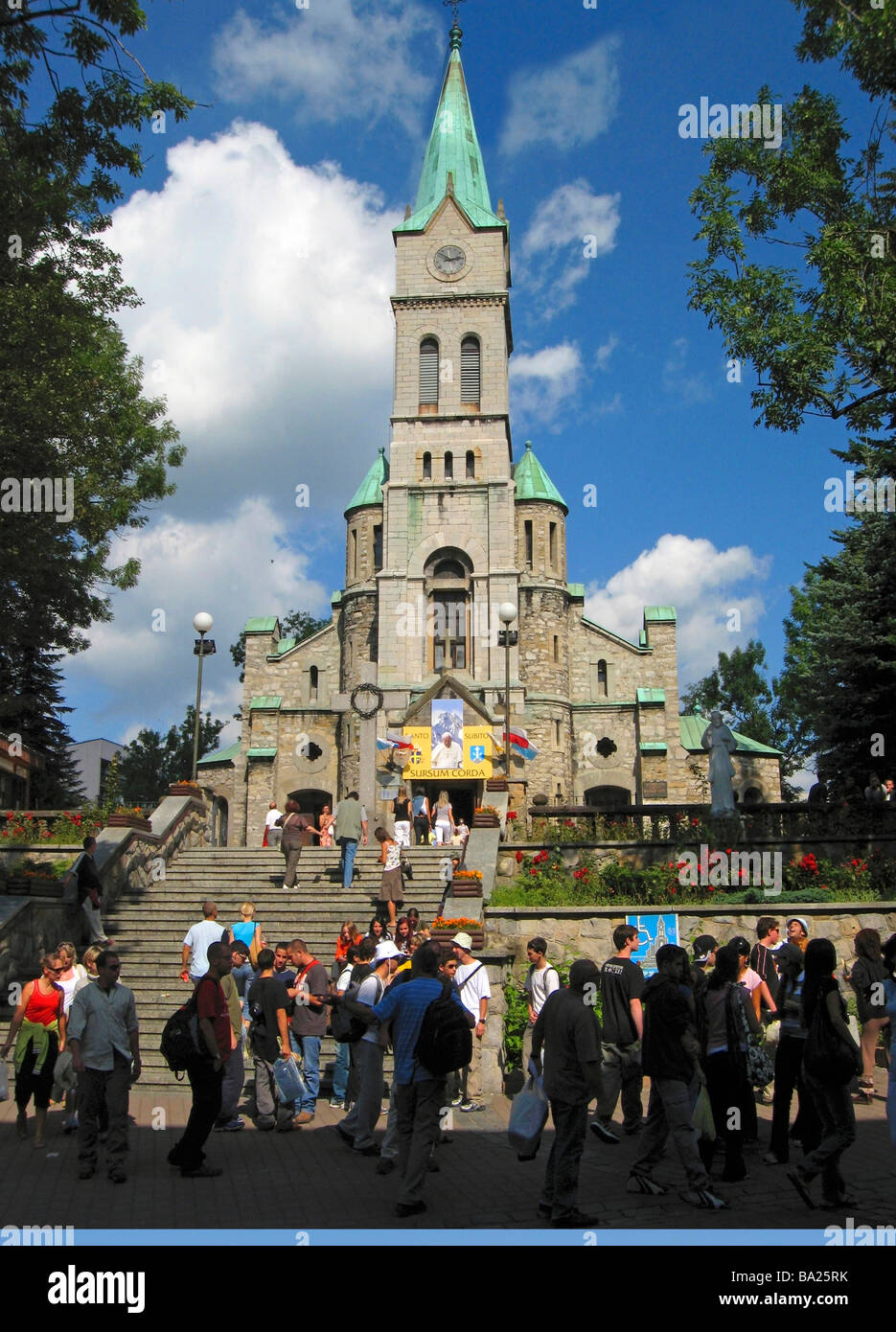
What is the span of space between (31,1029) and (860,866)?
11.1 metres

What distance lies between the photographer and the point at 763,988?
980 centimetres

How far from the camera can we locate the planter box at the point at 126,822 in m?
17.5

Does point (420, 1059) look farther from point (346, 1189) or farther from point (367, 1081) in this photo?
point (367, 1081)

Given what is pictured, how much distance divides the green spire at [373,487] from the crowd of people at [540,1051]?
97.5 feet

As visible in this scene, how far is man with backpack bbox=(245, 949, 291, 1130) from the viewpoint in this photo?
989cm

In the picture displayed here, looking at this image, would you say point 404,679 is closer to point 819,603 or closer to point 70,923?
point 819,603

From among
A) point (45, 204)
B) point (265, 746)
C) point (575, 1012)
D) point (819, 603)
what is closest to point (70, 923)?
point (45, 204)

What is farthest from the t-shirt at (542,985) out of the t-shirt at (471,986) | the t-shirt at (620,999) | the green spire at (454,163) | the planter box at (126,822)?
the green spire at (454,163)

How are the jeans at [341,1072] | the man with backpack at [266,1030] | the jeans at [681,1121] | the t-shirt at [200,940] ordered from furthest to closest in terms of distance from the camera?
the t-shirt at [200,940]
the jeans at [341,1072]
the man with backpack at [266,1030]
the jeans at [681,1121]

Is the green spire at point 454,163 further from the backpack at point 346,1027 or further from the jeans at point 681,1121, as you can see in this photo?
the jeans at point 681,1121

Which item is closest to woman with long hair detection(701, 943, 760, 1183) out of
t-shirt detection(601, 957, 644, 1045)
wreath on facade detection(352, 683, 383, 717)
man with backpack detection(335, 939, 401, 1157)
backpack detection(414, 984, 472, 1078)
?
t-shirt detection(601, 957, 644, 1045)

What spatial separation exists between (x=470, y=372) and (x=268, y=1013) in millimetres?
30953

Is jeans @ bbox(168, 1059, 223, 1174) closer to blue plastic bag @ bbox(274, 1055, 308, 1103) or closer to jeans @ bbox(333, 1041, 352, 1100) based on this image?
blue plastic bag @ bbox(274, 1055, 308, 1103)

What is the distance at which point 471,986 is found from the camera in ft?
34.7
